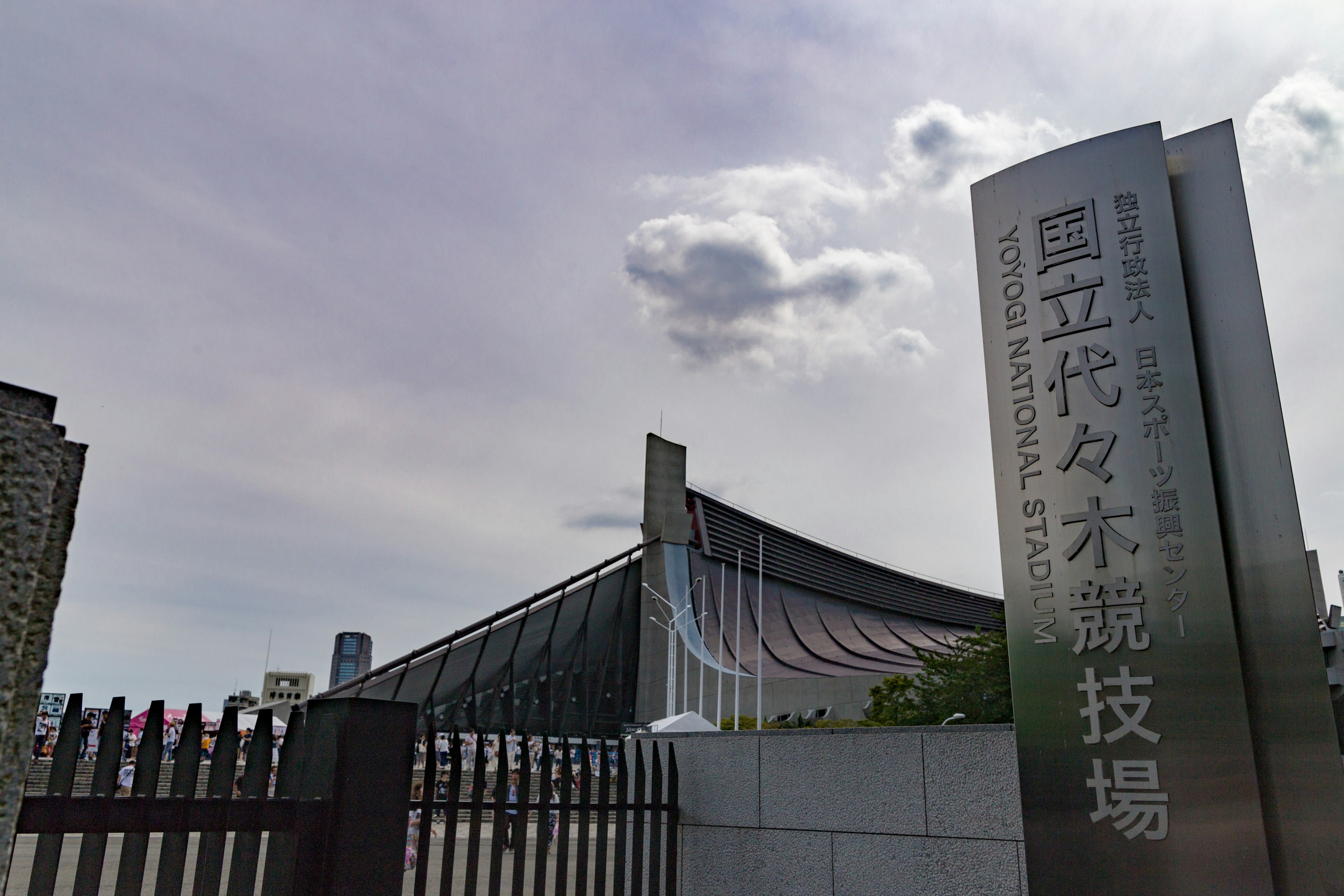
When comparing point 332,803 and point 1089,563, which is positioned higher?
point 1089,563

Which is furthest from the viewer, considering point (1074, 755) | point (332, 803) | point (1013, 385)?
point (1013, 385)

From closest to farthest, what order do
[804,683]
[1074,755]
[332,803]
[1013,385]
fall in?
[332,803] → [1074,755] → [1013,385] → [804,683]

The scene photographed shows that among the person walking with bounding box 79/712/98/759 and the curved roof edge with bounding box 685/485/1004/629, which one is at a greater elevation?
the curved roof edge with bounding box 685/485/1004/629

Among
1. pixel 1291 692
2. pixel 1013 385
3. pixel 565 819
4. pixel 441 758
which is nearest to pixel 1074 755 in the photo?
pixel 1291 692

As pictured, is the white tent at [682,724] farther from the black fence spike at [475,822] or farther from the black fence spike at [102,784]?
the black fence spike at [102,784]

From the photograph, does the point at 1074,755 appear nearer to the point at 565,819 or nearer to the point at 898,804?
the point at 898,804

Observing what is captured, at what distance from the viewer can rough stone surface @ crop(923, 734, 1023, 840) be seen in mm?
4488

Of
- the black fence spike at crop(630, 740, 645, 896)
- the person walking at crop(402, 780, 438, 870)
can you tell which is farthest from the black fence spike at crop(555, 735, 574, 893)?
the person walking at crop(402, 780, 438, 870)

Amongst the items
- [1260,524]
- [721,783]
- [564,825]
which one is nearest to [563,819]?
[564,825]

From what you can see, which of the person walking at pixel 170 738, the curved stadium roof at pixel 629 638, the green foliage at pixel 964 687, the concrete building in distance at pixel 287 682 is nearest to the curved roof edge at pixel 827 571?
the curved stadium roof at pixel 629 638

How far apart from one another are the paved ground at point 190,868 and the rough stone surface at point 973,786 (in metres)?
2.13

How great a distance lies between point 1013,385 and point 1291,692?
196 centimetres

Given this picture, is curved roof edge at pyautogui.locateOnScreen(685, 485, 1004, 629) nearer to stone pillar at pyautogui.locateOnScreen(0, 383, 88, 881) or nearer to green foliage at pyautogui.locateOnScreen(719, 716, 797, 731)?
green foliage at pyautogui.locateOnScreen(719, 716, 797, 731)

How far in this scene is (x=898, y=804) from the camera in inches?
188
